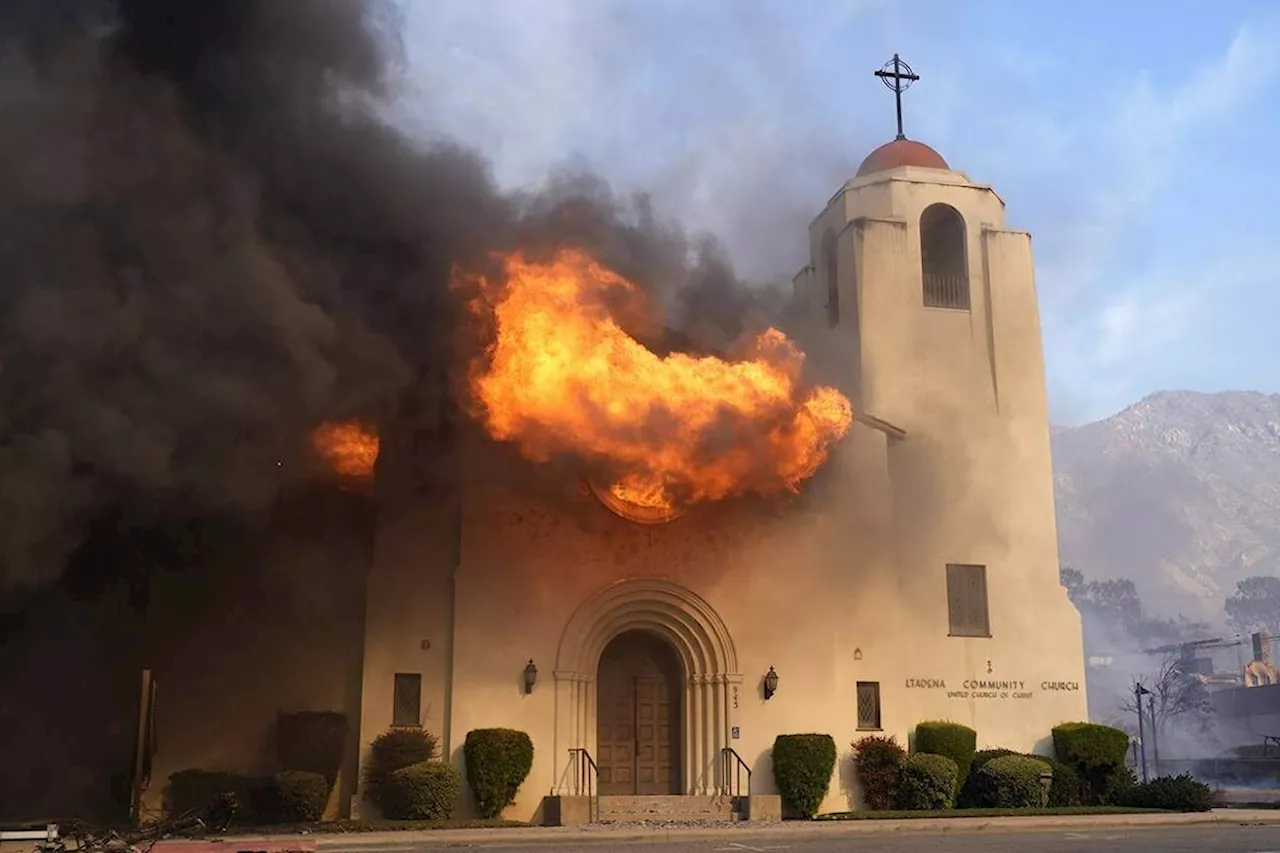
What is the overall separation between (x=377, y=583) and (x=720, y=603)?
6.28 meters

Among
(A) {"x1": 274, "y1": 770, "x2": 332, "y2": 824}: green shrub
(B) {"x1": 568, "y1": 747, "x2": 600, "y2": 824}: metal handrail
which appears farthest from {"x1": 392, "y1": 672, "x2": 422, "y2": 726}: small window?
(B) {"x1": 568, "y1": 747, "x2": 600, "y2": 824}: metal handrail

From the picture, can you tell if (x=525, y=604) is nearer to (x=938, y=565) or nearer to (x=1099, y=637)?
(x=938, y=565)

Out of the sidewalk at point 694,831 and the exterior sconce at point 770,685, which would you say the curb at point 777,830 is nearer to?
the sidewalk at point 694,831

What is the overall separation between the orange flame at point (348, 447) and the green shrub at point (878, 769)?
1039 centimetres

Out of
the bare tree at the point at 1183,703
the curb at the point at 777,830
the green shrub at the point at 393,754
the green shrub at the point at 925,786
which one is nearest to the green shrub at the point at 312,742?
the green shrub at the point at 393,754

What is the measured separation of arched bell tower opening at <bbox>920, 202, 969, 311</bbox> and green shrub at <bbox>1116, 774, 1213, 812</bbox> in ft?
35.9

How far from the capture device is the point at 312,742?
20.7 metres

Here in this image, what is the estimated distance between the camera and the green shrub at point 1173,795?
814 inches

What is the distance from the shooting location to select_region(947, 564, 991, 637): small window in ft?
81.5

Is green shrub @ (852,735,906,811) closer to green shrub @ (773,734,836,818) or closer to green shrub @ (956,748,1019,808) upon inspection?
green shrub @ (773,734,836,818)

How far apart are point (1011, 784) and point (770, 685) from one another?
4.78m

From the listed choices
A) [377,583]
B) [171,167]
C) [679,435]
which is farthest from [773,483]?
[171,167]

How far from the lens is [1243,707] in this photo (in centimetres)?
8206

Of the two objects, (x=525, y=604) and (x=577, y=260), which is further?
(x=525, y=604)
